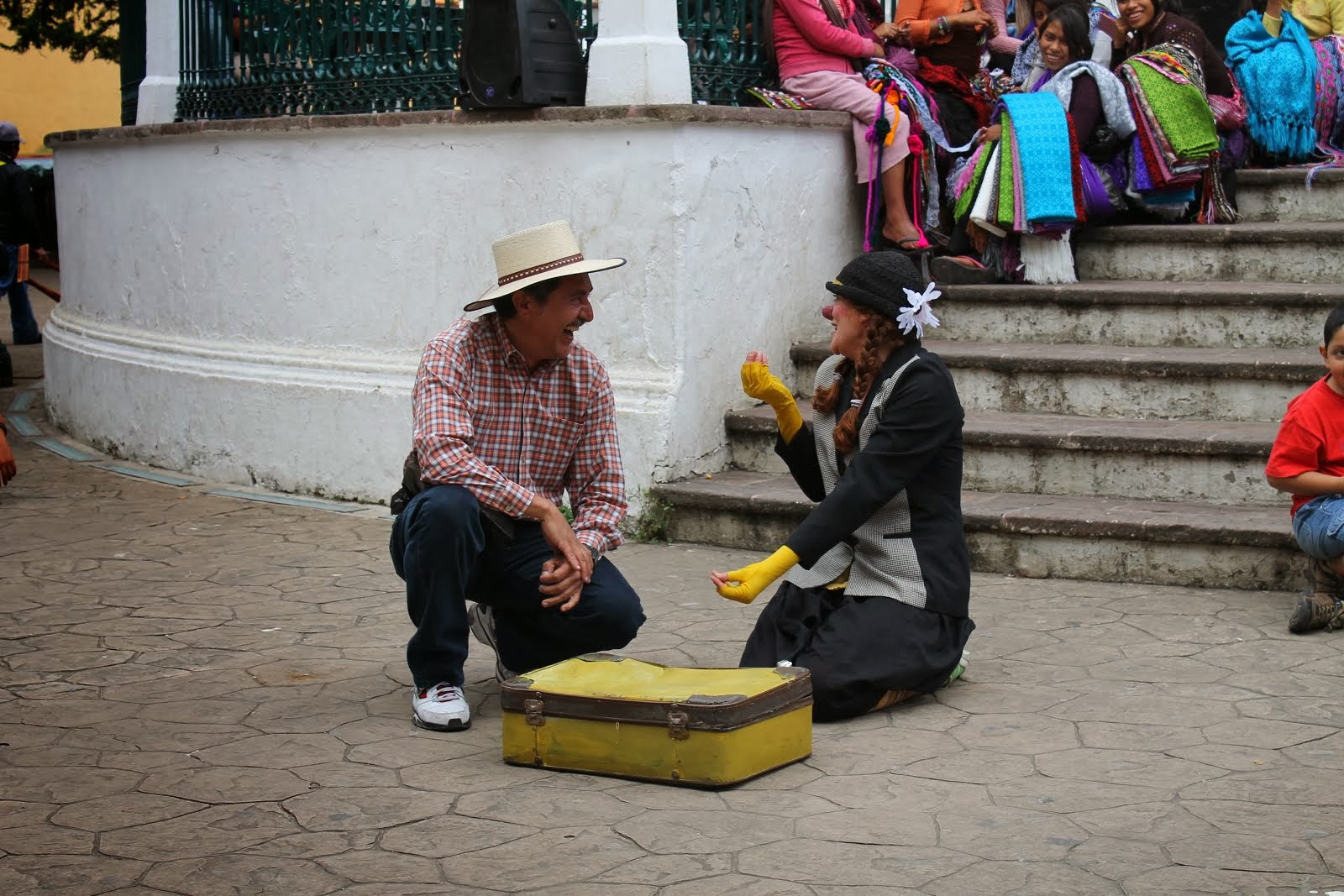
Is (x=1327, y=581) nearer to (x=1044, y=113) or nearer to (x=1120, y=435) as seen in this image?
(x=1120, y=435)

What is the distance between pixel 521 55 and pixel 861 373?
292 centimetres

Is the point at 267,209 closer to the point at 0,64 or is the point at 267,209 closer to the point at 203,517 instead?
the point at 203,517

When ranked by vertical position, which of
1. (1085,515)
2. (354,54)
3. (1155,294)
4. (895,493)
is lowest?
(1085,515)

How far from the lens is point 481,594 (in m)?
4.89

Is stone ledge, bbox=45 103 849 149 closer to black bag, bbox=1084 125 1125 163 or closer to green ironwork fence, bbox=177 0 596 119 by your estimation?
green ironwork fence, bbox=177 0 596 119

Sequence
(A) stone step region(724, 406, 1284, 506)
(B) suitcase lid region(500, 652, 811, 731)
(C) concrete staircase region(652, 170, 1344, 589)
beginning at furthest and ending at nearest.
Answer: (A) stone step region(724, 406, 1284, 506), (C) concrete staircase region(652, 170, 1344, 589), (B) suitcase lid region(500, 652, 811, 731)

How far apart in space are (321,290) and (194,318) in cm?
112

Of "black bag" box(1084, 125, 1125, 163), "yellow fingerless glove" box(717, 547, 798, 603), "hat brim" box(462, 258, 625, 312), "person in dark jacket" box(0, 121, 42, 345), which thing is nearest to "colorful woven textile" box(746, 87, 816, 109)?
"black bag" box(1084, 125, 1125, 163)

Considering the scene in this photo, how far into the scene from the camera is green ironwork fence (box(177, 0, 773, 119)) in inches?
303

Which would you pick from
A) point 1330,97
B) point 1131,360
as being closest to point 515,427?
point 1131,360

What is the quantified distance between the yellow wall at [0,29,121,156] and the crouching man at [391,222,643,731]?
890 inches

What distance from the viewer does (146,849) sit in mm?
3834

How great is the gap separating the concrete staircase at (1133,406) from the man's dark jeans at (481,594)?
1998 mm

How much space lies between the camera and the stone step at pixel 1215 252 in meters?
7.76
